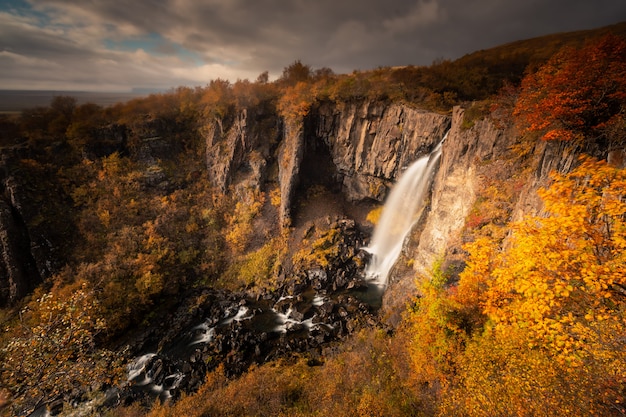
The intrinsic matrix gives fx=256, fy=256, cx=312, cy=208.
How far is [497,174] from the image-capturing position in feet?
53.5

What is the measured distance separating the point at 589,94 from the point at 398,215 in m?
18.9

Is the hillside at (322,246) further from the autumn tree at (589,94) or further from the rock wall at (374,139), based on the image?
the rock wall at (374,139)

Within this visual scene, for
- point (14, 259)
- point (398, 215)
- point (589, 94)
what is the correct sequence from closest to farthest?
point (589, 94) → point (14, 259) → point (398, 215)

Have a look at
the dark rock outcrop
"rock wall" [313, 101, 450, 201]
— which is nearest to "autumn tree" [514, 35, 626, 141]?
"rock wall" [313, 101, 450, 201]

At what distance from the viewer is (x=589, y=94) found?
10.8 metres

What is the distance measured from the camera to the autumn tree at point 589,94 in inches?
402

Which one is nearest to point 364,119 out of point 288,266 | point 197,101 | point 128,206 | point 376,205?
point 376,205

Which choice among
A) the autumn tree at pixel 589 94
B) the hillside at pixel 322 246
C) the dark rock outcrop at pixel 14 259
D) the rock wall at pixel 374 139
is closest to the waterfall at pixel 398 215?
the hillside at pixel 322 246

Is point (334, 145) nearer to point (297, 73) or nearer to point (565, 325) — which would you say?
point (297, 73)

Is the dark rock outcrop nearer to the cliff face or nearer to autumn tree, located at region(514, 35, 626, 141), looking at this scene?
the cliff face

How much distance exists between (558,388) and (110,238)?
1429 inches

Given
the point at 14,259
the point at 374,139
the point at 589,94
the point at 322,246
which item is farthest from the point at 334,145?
the point at 14,259

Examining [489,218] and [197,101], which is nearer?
[489,218]

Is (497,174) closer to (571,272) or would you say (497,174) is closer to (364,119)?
(571,272)
